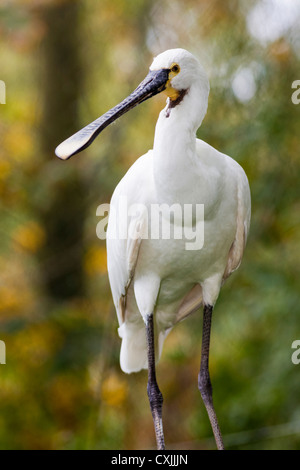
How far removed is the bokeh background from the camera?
14.8 ft

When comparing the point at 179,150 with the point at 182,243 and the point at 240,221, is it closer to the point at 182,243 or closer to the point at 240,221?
the point at 182,243

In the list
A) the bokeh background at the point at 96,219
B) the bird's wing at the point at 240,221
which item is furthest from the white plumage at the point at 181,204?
the bokeh background at the point at 96,219

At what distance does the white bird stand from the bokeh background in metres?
1.66

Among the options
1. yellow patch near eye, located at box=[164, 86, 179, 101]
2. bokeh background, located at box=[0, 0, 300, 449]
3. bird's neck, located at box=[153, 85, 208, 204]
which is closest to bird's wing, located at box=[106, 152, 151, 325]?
bird's neck, located at box=[153, 85, 208, 204]

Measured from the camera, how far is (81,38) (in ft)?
20.9

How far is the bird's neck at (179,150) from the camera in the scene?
2.39m

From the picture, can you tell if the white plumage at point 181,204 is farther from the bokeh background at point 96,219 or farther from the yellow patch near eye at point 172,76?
the bokeh background at point 96,219

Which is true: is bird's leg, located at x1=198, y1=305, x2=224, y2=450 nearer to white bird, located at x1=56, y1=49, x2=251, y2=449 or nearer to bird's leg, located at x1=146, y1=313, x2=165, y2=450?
white bird, located at x1=56, y1=49, x2=251, y2=449

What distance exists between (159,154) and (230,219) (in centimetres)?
41

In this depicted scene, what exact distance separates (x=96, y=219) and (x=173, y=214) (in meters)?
3.97

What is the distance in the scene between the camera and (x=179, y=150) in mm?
2393

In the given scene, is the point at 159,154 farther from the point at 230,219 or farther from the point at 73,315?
the point at 73,315

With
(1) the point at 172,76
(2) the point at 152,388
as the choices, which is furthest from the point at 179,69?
(2) the point at 152,388

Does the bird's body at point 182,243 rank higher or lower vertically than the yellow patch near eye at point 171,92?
lower
